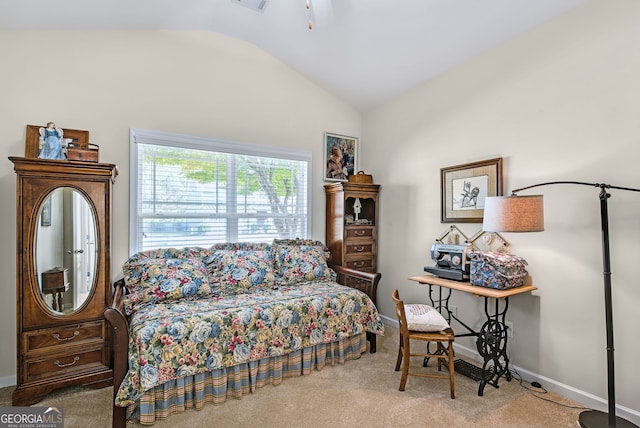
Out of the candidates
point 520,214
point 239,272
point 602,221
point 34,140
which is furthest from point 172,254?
point 602,221

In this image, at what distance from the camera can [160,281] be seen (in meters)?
2.59

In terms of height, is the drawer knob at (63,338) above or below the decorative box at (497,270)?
below

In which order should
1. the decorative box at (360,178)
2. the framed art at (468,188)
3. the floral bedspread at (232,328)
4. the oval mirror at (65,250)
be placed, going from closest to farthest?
1. the floral bedspread at (232,328)
2. the oval mirror at (65,250)
3. the framed art at (468,188)
4. the decorative box at (360,178)

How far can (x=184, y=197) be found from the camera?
323 centimetres

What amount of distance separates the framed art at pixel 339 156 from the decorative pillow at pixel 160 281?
1987 mm

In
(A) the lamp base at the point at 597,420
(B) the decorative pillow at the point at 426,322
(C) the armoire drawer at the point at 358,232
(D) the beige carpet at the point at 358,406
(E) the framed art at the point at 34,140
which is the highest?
(E) the framed art at the point at 34,140

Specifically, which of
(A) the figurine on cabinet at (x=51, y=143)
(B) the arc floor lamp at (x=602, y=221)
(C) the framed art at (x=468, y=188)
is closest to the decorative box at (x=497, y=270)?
(B) the arc floor lamp at (x=602, y=221)

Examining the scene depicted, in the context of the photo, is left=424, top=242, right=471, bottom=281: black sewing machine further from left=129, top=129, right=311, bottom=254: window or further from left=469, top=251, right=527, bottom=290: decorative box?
left=129, top=129, right=311, bottom=254: window

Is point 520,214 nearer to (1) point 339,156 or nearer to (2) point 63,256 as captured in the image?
(1) point 339,156

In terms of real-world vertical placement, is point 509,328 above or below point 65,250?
below

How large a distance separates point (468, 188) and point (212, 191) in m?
2.52

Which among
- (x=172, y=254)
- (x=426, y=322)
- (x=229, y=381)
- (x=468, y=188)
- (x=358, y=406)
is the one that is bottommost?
(x=358, y=406)

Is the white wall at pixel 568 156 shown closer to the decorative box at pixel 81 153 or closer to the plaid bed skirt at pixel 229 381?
the plaid bed skirt at pixel 229 381

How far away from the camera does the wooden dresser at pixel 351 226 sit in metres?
3.72
